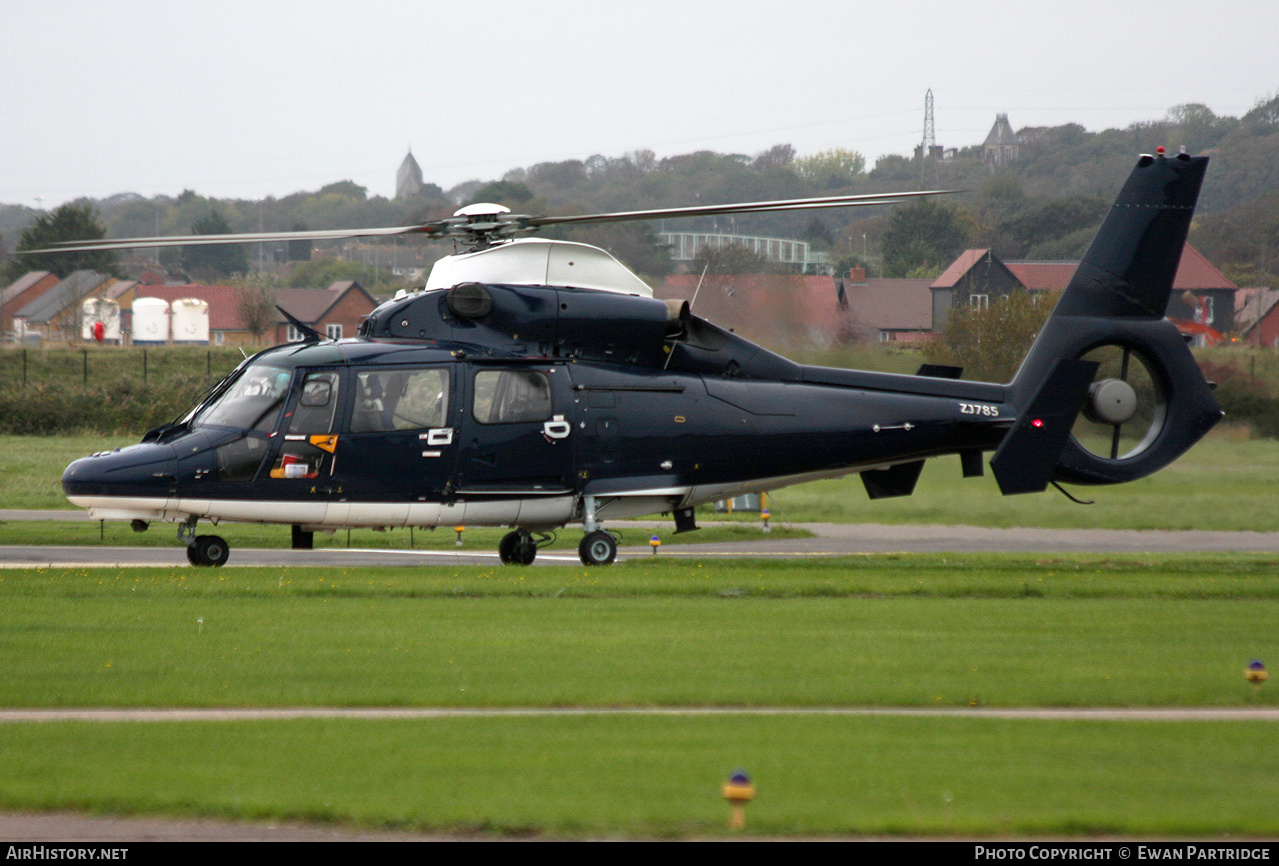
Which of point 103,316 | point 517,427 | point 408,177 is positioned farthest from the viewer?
point 408,177

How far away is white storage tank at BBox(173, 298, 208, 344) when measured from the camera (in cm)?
7131

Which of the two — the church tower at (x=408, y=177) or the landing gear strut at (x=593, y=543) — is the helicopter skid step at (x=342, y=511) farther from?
the church tower at (x=408, y=177)

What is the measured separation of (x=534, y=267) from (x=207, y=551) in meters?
6.13

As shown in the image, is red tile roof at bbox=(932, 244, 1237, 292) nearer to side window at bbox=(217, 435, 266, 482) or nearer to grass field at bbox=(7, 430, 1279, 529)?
grass field at bbox=(7, 430, 1279, 529)

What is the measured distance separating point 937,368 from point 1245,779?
1346cm

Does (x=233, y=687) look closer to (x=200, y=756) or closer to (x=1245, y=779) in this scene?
(x=200, y=756)

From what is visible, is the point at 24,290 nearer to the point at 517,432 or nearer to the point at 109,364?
the point at 109,364

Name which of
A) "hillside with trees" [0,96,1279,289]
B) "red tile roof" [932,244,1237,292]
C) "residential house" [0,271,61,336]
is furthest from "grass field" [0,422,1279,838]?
"residential house" [0,271,61,336]

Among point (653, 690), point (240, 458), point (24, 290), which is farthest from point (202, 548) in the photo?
point (24, 290)

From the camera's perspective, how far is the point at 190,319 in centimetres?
7156

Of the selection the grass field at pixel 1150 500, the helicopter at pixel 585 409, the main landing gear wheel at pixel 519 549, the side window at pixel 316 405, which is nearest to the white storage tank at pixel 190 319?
the grass field at pixel 1150 500

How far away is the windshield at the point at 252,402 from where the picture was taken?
669 inches

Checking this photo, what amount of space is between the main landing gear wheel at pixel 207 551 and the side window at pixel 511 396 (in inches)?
157

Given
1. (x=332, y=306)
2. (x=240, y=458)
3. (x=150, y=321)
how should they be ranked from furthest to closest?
1. (x=150, y=321)
2. (x=332, y=306)
3. (x=240, y=458)
